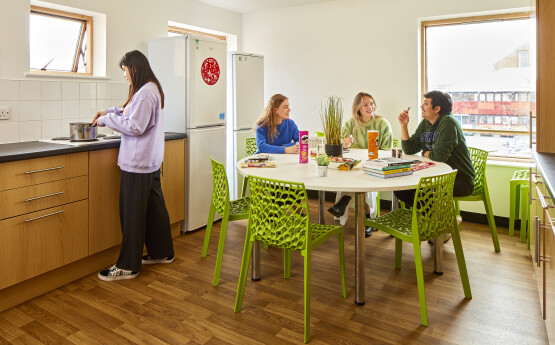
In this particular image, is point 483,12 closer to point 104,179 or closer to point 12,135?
point 104,179

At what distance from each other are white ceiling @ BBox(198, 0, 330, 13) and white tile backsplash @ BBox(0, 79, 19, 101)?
2427mm

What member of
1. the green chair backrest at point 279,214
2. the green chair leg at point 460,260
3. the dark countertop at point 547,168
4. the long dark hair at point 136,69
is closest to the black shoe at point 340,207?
the green chair leg at point 460,260

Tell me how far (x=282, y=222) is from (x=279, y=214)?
45 millimetres

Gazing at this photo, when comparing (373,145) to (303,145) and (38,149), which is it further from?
(38,149)

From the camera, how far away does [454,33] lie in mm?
4262

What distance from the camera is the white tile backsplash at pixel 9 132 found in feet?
9.62

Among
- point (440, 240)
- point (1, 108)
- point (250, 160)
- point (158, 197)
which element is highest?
point (1, 108)

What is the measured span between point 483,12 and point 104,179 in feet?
12.4

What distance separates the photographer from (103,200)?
2896 millimetres

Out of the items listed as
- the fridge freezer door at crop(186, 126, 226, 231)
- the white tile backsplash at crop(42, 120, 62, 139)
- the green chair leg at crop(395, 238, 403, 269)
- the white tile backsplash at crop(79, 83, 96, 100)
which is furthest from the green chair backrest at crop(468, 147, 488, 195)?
the white tile backsplash at crop(42, 120, 62, 139)

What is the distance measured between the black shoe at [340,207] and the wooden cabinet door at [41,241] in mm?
1867

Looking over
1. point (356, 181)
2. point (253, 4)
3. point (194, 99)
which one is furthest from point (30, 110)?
point (253, 4)

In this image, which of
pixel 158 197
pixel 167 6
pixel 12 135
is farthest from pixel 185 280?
pixel 167 6

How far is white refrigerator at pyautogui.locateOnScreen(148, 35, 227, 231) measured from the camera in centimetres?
364
